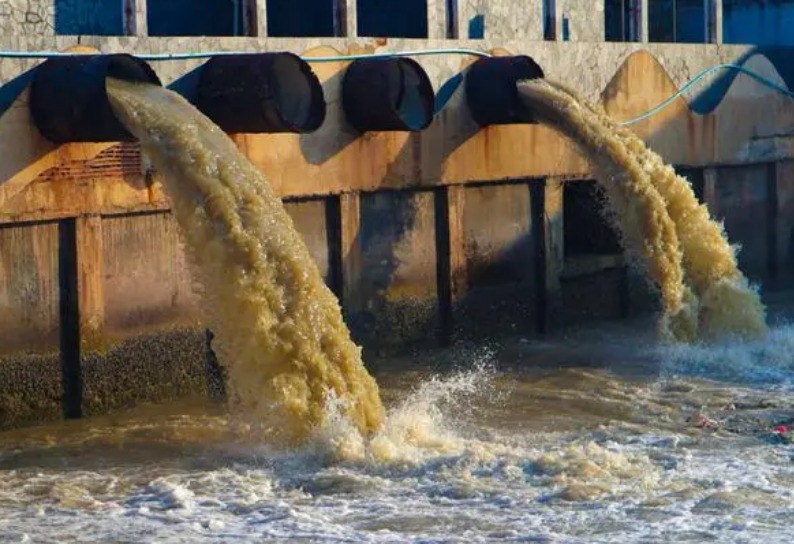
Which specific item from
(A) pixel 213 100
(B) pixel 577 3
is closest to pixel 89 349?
(A) pixel 213 100

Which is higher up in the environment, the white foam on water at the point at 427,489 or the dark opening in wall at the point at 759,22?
the dark opening in wall at the point at 759,22

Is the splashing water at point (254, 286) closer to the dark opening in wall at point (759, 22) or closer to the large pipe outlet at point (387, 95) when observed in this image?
the large pipe outlet at point (387, 95)

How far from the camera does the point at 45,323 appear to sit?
1111cm

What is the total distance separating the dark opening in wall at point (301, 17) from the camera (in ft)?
53.3

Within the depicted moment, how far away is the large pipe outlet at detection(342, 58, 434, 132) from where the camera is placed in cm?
1292

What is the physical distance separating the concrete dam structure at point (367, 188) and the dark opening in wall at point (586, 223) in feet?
0.09

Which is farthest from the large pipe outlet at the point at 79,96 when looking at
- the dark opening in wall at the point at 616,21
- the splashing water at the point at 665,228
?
the dark opening in wall at the point at 616,21

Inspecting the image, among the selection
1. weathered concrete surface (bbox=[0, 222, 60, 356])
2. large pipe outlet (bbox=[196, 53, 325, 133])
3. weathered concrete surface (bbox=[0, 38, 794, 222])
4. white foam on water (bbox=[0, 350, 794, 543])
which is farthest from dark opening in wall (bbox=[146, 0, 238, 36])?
white foam on water (bbox=[0, 350, 794, 543])

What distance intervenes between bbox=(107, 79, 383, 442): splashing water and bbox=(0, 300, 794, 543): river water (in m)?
0.27

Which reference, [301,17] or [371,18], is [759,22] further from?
[301,17]

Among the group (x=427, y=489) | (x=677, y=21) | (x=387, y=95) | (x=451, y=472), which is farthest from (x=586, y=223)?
(x=427, y=489)

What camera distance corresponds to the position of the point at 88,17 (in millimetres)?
16953

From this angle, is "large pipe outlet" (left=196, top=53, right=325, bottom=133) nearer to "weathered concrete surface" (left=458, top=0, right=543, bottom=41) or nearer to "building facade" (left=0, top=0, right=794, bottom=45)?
"building facade" (left=0, top=0, right=794, bottom=45)

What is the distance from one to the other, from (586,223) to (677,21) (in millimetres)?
6837
